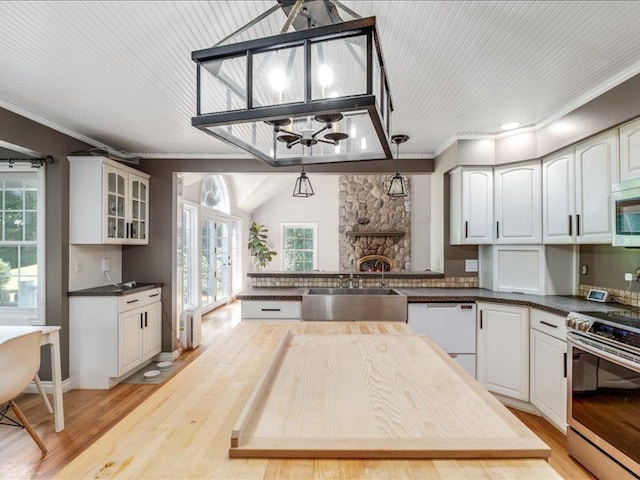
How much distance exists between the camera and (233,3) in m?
1.50

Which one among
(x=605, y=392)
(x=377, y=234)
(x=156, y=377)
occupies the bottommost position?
(x=156, y=377)

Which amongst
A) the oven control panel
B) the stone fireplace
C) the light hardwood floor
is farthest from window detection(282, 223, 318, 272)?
the oven control panel

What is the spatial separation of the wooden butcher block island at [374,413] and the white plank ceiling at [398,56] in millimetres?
1475

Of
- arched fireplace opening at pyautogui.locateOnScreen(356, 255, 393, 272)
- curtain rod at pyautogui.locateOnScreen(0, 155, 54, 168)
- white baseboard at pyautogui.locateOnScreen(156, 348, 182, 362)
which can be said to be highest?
curtain rod at pyautogui.locateOnScreen(0, 155, 54, 168)

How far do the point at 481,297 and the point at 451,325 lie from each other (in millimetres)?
354

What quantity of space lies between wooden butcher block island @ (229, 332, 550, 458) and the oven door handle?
1.19 m

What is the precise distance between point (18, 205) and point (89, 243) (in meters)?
0.70

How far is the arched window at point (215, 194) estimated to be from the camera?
625 cm

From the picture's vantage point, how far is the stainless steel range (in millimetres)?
1793

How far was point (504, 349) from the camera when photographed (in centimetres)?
295

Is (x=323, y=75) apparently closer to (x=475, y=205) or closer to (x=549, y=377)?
(x=549, y=377)

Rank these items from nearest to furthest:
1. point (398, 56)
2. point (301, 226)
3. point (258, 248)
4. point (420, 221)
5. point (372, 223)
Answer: point (398, 56), point (420, 221), point (372, 223), point (258, 248), point (301, 226)

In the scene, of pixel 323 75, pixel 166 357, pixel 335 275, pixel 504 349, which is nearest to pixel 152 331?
pixel 166 357

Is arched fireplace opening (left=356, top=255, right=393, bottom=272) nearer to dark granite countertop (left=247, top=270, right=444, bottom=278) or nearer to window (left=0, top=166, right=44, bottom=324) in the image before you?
dark granite countertop (left=247, top=270, right=444, bottom=278)
